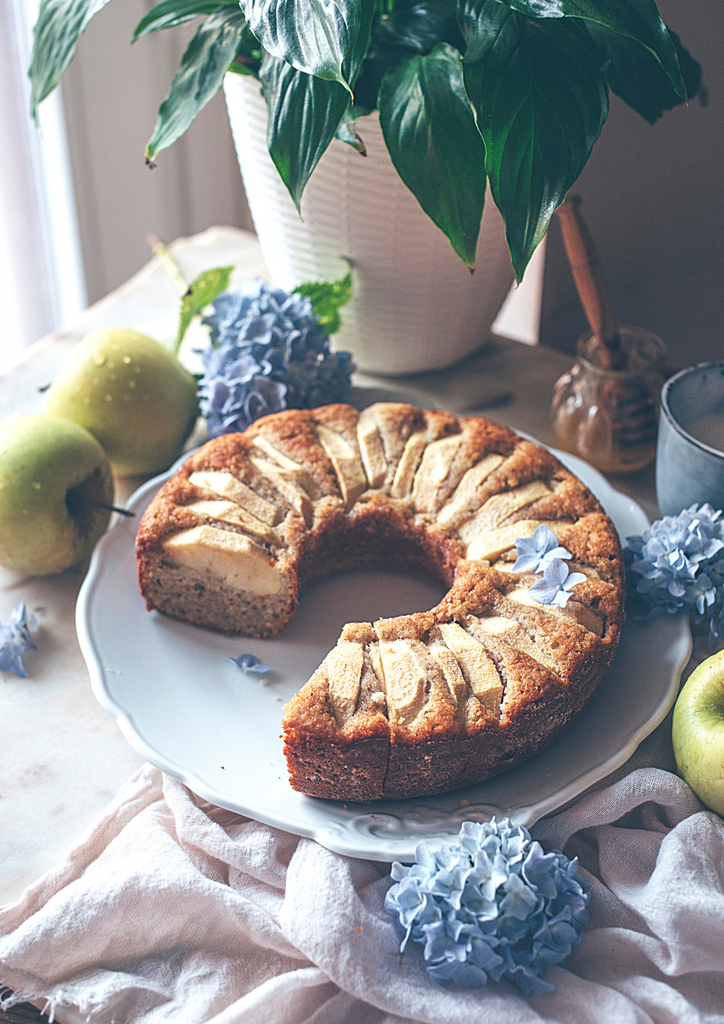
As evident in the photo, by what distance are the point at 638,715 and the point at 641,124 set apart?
116 cm

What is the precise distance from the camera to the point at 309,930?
3.14ft

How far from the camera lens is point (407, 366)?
1845 millimetres

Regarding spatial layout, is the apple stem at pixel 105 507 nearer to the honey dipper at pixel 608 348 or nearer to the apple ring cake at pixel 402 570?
the apple ring cake at pixel 402 570

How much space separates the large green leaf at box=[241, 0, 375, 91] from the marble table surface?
0.81 meters

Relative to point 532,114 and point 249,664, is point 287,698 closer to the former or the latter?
point 249,664

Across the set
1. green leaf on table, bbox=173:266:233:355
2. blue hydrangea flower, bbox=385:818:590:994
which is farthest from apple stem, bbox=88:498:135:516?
blue hydrangea flower, bbox=385:818:590:994

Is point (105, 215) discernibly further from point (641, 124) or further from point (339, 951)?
point (339, 951)

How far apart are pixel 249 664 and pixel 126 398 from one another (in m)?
0.57

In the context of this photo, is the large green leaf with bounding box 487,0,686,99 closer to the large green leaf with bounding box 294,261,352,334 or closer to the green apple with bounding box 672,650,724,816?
the large green leaf with bounding box 294,261,352,334

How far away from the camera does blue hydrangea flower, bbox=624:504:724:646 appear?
1264mm

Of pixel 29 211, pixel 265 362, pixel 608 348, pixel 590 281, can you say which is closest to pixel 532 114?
pixel 590 281

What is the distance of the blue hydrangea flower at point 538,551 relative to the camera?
1226mm

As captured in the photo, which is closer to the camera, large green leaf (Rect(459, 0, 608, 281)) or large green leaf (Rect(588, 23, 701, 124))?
large green leaf (Rect(459, 0, 608, 281))

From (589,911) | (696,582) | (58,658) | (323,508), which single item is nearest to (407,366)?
(323,508)
